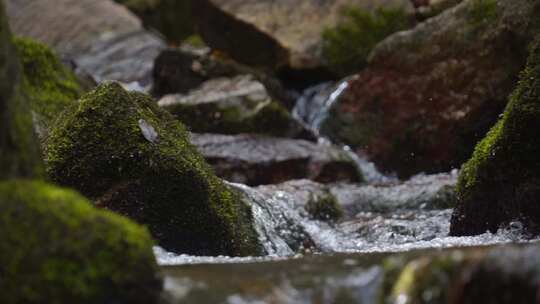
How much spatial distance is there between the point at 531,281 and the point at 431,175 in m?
7.39

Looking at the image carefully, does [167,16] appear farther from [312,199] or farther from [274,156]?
[312,199]

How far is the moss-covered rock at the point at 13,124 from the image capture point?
354 centimetres

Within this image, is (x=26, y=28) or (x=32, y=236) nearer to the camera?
(x=32, y=236)

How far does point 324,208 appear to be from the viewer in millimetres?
8406

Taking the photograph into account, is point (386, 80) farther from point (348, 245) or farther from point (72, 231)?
point (72, 231)

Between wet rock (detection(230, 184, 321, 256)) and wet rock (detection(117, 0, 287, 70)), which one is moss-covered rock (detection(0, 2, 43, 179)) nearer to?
wet rock (detection(230, 184, 321, 256))

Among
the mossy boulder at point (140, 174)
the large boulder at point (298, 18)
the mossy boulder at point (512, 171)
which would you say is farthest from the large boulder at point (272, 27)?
the mossy boulder at point (140, 174)

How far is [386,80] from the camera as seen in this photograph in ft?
38.4

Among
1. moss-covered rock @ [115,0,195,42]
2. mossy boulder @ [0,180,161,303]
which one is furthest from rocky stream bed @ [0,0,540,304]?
moss-covered rock @ [115,0,195,42]

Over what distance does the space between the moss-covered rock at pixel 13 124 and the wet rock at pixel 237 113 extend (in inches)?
294

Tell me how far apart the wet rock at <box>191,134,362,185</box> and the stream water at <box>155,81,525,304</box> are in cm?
49

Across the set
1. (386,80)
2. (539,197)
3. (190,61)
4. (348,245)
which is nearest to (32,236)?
(539,197)

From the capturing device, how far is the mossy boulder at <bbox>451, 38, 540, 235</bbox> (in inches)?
227

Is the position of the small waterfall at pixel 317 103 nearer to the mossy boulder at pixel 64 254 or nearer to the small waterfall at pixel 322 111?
the small waterfall at pixel 322 111
